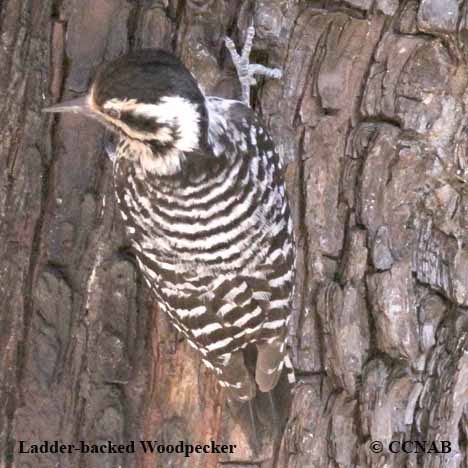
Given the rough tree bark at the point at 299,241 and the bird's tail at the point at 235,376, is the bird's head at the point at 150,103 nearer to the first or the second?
the rough tree bark at the point at 299,241

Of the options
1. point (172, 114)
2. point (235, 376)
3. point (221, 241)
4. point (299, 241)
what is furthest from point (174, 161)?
point (235, 376)

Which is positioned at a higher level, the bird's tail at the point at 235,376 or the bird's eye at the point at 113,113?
the bird's eye at the point at 113,113

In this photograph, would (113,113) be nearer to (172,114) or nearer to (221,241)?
(172,114)

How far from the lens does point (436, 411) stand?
10.4ft

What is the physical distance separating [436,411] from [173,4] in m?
1.56

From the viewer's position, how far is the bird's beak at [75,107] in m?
2.95

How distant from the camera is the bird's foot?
3059 mm

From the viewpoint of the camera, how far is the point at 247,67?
3.06 meters

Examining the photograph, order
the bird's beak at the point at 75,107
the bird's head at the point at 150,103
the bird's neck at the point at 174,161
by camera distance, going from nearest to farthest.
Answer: the bird's head at the point at 150,103 < the bird's beak at the point at 75,107 < the bird's neck at the point at 174,161

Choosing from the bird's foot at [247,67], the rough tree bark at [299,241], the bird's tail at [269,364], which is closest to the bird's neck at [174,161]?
the rough tree bark at [299,241]

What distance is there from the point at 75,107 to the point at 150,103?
0.83ft

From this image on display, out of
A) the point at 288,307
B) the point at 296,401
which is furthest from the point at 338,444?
the point at 288,307

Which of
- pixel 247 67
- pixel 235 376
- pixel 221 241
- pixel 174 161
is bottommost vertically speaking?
pixel 235 376

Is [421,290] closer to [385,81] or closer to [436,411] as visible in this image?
[436,411]
